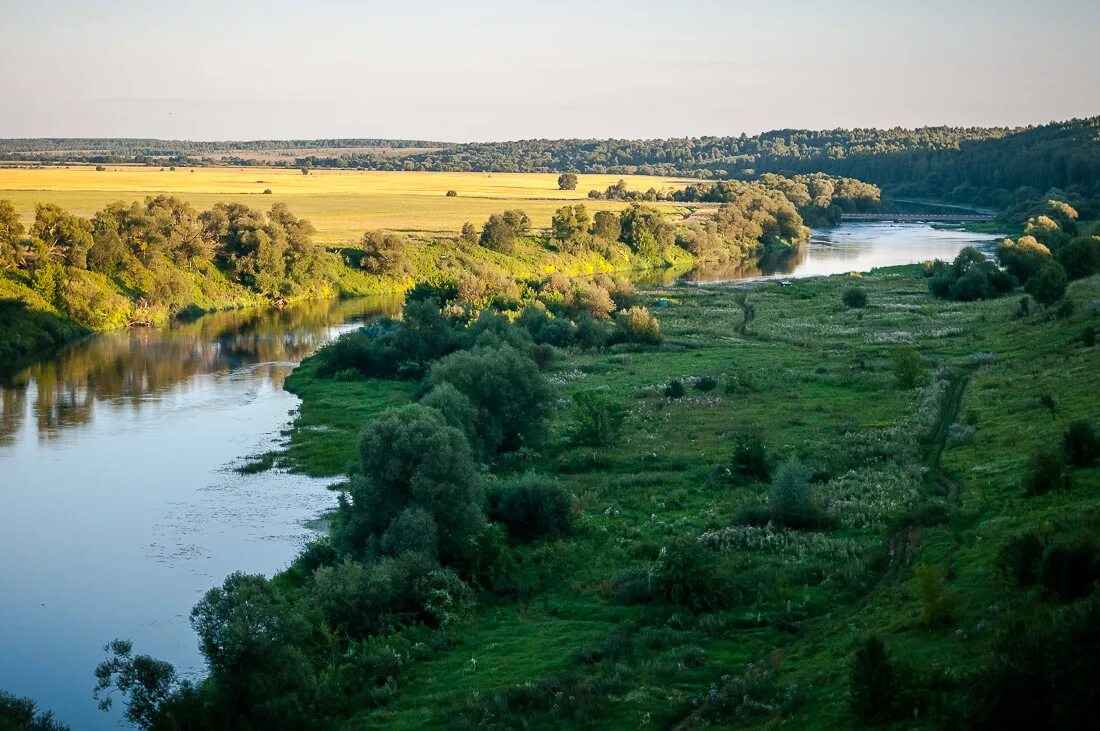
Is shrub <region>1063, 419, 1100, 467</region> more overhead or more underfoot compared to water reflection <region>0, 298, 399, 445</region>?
more overhead

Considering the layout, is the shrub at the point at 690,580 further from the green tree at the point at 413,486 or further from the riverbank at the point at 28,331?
the riverbank at the point at 28,331

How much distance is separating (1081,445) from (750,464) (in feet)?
28.8

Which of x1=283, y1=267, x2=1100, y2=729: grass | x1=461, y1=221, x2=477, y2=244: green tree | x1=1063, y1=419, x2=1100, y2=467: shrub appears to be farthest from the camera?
x1=461, y1=221, x2=477, y2=244: green tree

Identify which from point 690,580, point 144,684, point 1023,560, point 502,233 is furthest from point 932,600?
point 502,233

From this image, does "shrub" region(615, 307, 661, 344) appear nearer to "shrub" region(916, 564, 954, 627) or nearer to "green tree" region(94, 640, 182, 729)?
"shrub" region(916, 564, 954, 627)

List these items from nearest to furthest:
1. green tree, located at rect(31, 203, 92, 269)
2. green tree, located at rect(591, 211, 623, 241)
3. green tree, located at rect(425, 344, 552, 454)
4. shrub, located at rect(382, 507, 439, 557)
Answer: shrub, located at rect(382, 507, 439, 557) → green tree, located at rect(425, 344, 552, 454) → green tree, located at rect(31, 203, 92, 269) → green tree, located at rect(591, 211, 623, 241)

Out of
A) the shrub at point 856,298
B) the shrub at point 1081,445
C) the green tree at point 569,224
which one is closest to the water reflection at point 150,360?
the green tree at point 569,224

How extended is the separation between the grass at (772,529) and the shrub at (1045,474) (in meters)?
0.48

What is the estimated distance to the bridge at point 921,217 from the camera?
146m

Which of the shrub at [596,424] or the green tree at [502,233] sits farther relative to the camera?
the green tree at [502,233]

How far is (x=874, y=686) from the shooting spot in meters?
15.1

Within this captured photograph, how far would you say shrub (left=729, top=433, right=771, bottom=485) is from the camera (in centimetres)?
3128

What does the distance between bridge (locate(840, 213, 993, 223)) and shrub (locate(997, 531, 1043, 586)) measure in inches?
5325

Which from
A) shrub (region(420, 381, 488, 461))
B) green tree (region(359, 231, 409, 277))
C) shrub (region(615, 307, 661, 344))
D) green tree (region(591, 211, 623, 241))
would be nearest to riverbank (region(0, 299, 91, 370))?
green tree (region(359, 231, 409, 277))
